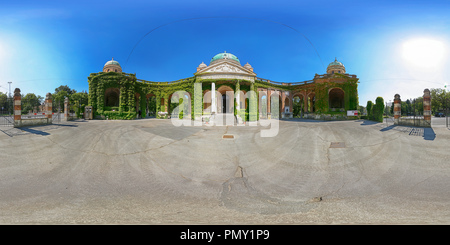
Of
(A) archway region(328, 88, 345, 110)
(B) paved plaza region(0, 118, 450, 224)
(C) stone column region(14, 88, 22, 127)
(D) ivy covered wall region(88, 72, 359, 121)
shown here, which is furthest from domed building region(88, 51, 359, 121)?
(C) stone column region(14, 88, 22, 127)

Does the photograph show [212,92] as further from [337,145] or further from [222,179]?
[222,179]

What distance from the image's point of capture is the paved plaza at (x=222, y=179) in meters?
4.16

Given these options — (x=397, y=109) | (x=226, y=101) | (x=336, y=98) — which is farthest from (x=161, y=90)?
(x=336, y=98)

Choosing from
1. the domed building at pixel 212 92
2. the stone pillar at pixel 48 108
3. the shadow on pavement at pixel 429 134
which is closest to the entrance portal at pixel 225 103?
the domed building at pixel 212 92

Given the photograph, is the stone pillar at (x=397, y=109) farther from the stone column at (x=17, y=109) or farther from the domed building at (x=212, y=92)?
the stone column at (x=17, y=109)

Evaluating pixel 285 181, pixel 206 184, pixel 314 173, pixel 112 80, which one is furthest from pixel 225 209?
pixel 112 80

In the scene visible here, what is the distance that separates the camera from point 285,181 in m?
6.10

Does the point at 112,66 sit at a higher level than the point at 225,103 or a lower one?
higher

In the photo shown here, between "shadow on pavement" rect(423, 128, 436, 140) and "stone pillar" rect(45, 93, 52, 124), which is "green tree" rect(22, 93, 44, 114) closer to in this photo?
"stone pillar" rect(45, 93, 52, 124)

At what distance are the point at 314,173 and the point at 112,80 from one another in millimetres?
31823

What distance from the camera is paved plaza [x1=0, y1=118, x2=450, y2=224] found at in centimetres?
416

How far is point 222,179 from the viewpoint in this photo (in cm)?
624

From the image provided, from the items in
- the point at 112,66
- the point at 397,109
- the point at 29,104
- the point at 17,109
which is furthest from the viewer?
the point at 29,104

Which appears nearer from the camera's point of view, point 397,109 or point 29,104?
point 397,109
